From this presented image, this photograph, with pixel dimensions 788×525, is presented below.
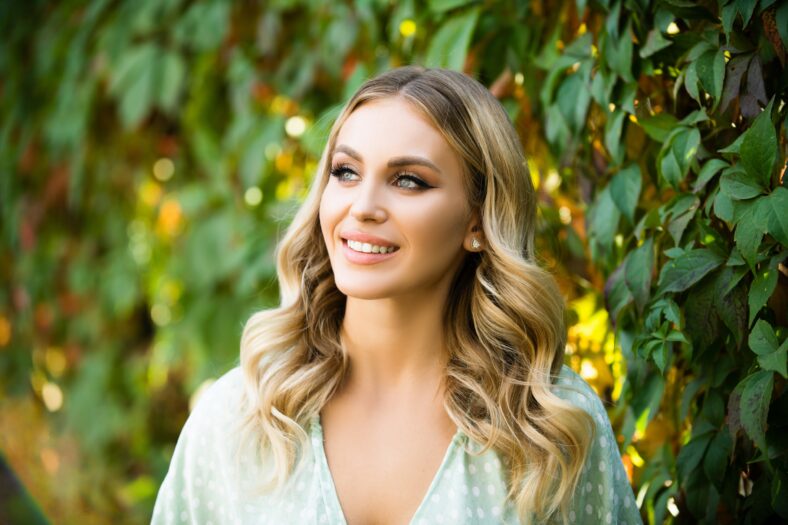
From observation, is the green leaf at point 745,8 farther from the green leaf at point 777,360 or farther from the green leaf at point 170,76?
the green leaf at point 170,76

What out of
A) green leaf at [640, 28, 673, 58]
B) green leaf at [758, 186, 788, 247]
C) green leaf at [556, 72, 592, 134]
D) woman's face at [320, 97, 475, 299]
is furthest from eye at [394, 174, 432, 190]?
green leaf at [758, 186, 788, 247]

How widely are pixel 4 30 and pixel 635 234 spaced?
3240 millimetres

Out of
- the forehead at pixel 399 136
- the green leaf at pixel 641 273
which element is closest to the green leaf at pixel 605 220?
the green leaf at pixel 641 273

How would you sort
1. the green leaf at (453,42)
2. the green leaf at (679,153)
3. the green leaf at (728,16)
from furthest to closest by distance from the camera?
the green leaf at (453,42) < the green leaf at (679,153) < the green leaf at (728,16)

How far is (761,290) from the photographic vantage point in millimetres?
1481

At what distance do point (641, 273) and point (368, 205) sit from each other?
22.1 inches

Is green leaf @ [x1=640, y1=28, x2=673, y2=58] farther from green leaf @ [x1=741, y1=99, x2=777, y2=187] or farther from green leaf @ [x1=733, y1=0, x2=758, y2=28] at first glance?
green leaf @ [x1=741, y1=99, x2=777, y2=187]

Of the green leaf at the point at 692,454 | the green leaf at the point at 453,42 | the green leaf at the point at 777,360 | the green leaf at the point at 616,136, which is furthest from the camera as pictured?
the green leaf at the point at 453,42

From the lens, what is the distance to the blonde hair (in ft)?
5.71

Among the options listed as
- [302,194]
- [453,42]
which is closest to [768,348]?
[453,42]

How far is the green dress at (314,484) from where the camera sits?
170cm

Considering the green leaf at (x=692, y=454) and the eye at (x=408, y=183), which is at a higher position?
the eye at (x=408, y=183)

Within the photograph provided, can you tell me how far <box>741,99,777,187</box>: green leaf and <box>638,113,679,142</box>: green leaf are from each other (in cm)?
31

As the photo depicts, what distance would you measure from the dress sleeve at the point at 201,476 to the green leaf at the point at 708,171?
1057 millimetres
